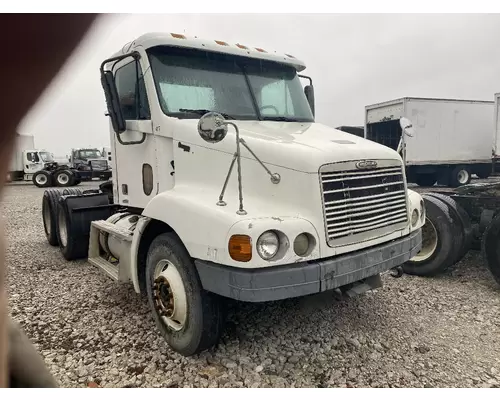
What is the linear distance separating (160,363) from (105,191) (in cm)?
445

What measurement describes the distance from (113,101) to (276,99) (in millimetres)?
1823

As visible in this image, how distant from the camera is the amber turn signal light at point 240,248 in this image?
112 inches

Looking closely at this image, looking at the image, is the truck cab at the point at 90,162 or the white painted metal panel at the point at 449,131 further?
the truck cab at the point at 90,162

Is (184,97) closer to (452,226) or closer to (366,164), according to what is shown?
(366,164)

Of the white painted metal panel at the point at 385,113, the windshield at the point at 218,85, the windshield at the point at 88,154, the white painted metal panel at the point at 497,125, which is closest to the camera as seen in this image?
the windshield at the point at 218,85

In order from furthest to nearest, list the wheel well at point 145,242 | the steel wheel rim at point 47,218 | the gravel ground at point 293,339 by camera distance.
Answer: the steel wheel rim at point 47,218 → the wheel well at point 145,242 → the gravel ground at point 293,339

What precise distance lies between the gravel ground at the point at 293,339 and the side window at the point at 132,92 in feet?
6.21

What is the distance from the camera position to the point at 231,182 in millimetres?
3521

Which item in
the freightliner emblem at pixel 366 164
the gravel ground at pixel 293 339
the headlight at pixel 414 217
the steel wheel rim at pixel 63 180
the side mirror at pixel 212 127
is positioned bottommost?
the gravel ground at pixel 293 339

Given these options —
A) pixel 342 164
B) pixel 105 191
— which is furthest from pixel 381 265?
pixel 105 191

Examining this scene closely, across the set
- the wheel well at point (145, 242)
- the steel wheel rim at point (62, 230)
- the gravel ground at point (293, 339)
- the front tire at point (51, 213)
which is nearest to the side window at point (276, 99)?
the wheel well at point (145, 242)

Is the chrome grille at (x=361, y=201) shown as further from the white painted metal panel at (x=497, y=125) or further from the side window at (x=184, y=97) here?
the white painted metal panel at (x=497, y=125)

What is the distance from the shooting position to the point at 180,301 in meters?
3.44

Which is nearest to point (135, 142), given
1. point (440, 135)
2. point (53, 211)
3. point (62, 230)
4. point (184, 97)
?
point (184, 97)
